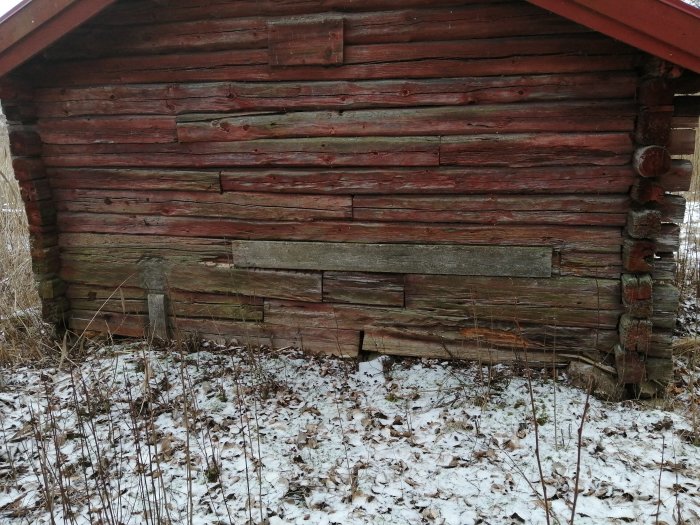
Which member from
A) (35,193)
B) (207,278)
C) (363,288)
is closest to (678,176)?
(363,288)

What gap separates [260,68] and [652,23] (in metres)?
2.95

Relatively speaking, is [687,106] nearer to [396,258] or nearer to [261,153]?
[396,258]

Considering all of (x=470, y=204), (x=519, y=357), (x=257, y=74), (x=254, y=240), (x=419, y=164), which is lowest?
(x=519, y=357)

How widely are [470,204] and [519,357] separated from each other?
1.40 metres

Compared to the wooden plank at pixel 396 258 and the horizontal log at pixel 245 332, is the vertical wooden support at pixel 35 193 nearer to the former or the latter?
the horizontal log at pixel 245 332

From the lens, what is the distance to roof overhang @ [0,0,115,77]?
13.6 feet

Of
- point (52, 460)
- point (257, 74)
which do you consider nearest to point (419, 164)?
point (257, 74)

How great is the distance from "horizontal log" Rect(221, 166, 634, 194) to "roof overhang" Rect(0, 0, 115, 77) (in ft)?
5.56

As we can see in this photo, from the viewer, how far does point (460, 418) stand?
4.02m

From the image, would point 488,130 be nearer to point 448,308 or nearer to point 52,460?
point 448,308

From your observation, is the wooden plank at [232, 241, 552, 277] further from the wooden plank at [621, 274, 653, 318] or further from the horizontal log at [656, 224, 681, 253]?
the horizontal log at [656, 224, 681, 253]

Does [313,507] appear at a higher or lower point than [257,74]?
lower

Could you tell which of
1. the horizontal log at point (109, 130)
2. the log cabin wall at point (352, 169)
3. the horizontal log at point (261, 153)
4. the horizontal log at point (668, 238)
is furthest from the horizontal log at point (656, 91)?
the horizontal log at point (109, 130)

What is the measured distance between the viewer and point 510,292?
4.36 meters
